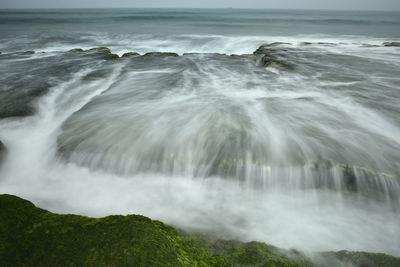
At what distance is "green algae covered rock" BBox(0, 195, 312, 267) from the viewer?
1878mm

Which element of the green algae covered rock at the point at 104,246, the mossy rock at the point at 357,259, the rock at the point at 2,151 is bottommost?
the rock at the point at 2,151

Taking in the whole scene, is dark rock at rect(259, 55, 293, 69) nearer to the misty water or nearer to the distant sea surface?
the misty water

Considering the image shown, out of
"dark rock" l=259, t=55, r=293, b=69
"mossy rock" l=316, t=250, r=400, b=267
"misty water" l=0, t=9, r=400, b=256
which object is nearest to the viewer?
"mossy rock" l=316, t=250, r=400, b=267

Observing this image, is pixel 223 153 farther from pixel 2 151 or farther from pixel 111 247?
pixel 2 151

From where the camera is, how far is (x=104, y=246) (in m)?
1.98

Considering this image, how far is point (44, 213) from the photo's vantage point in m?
2.40

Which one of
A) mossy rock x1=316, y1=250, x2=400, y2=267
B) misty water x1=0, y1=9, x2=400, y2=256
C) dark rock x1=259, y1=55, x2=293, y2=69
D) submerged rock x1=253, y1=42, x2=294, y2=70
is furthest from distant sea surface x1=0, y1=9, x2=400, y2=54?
mossy rock x1=316, y1=250, x2=400, y2=267

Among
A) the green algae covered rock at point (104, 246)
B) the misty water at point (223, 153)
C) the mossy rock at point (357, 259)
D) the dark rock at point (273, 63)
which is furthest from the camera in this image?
the dark rock at point (273, 63)

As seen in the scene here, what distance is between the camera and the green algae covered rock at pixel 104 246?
73.9 inches

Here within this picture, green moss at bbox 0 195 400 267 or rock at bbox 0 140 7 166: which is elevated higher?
green moss at bbox 0 195 400 267

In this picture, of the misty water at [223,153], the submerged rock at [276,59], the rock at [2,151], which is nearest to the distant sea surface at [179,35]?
the submerged rock at [276,59]

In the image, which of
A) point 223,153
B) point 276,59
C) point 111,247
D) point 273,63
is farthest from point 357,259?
point 276,59

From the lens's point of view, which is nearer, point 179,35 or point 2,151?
point 2,151

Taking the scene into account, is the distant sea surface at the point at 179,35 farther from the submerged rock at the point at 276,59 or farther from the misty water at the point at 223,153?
the misty water at the point at 223,153
